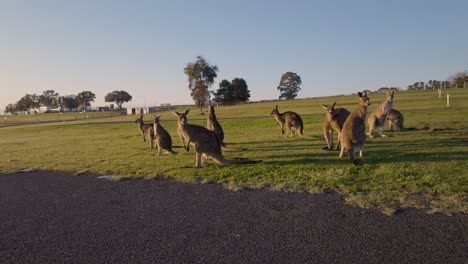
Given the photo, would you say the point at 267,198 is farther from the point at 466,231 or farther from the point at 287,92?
the point at 287,92

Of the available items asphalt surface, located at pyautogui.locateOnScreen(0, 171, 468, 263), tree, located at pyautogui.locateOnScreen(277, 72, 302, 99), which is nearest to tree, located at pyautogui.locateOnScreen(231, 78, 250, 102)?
tree, located at pyautogui.locateOnScreen(277, 72, 302, 99)

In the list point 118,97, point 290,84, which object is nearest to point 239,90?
point 290,84

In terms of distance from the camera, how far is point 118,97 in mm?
152875

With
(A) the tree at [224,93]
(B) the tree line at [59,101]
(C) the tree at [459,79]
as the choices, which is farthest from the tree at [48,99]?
(C) the tree at [459,79]

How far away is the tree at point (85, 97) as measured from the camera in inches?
5989

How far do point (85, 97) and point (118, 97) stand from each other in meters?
15.1

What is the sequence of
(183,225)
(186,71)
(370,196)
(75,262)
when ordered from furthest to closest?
(186,71) < (370,196) < (183,225) < (75,262)

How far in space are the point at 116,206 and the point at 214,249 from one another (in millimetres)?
2818

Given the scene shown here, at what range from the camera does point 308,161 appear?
941cm

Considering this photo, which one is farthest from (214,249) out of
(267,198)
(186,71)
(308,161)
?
(186,71)

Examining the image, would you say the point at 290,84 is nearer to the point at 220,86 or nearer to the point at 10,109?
the point at 220,86

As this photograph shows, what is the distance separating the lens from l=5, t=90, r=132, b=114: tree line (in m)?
148

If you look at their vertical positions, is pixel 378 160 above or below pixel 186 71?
below

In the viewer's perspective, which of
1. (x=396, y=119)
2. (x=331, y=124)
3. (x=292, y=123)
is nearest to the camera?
(x=331, y=124)
